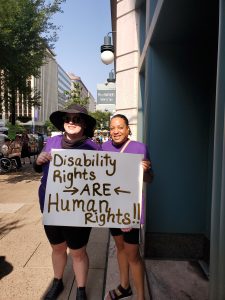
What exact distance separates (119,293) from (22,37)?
1030cm

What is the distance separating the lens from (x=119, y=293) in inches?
128

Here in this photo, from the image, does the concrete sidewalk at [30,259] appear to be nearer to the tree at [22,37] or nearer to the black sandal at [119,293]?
the black sandal at [119,293]

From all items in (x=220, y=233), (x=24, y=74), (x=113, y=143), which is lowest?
(x=220, y=233)

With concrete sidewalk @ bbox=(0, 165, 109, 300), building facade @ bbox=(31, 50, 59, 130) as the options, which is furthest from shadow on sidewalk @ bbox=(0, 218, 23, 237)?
building facade @ bbox=(31, 50, 59, 130)

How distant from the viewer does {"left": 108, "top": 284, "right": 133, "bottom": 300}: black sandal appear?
128 inches

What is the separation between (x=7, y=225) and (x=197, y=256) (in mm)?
3318

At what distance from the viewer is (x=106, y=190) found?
2.81 m

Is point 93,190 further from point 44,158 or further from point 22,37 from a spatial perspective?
point 22,37

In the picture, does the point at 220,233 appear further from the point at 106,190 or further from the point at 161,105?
the point at 161,105

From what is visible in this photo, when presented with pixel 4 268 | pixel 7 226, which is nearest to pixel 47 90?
pixel 7 226

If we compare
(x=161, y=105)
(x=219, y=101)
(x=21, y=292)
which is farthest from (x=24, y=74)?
(x=219, y=101)

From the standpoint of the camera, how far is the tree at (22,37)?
10.6 metres

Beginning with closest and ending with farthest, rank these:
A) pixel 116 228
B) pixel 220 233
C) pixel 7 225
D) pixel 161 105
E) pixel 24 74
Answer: pixel 220 233 < pixel 116 228 < pixel 161 105 < pixel 7 225 < pixel 24 74

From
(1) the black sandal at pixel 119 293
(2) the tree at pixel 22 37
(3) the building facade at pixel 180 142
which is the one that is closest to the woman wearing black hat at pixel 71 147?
(1) the black sandal at pixel 119 293
